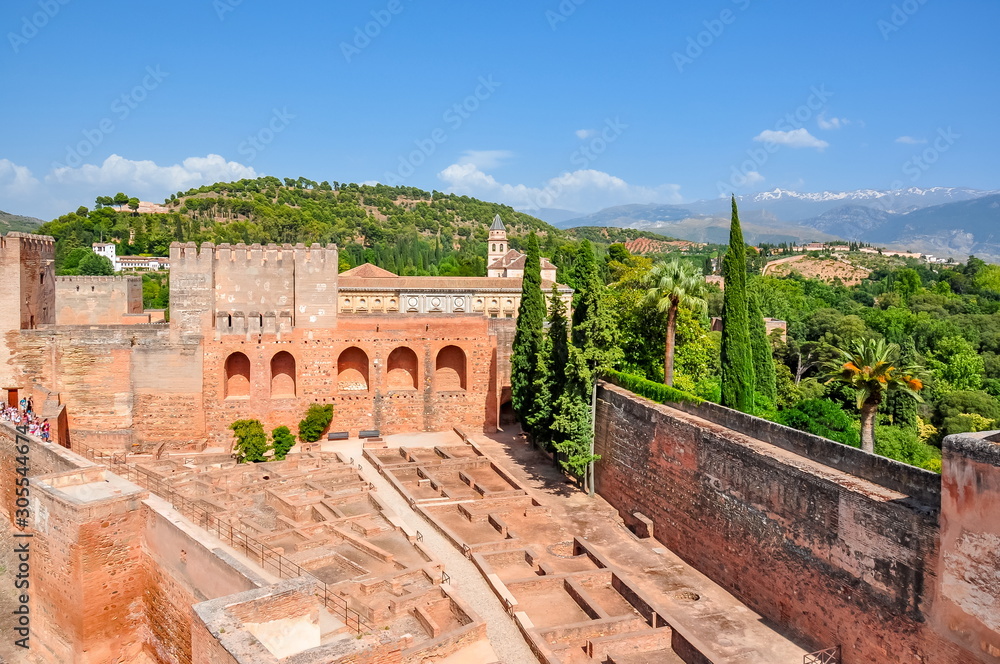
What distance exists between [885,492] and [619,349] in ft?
32.0

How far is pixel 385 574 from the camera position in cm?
1379

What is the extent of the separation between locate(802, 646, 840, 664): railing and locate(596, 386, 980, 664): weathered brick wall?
0.20 meters

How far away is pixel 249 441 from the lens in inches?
866

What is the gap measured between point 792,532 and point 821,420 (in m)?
8.60

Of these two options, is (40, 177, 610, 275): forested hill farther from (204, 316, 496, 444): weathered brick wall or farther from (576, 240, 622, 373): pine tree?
(576, 240, 622, 373): pine tree

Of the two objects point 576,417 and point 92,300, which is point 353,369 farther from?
point 92,300

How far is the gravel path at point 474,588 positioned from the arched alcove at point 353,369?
723 cm

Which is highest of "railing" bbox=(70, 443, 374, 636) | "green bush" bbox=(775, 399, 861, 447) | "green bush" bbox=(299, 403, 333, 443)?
"green bush" bbox=(775, 399, 861, 447)

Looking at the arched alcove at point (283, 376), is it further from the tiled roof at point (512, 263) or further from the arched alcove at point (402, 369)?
the tiled roof at point (512, 263)

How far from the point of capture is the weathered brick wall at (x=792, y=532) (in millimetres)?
10633

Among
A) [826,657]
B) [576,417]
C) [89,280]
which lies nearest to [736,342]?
[576,417]

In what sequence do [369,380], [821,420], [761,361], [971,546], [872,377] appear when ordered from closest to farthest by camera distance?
1. [971,546]
2. [872,377]
3. [821,420]
4. [761,361]
5. [369,380]

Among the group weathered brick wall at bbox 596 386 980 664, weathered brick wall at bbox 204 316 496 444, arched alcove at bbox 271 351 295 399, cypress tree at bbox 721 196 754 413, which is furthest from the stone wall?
cypress tree at bbox 721 196 754 413

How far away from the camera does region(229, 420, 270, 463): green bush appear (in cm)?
2189
